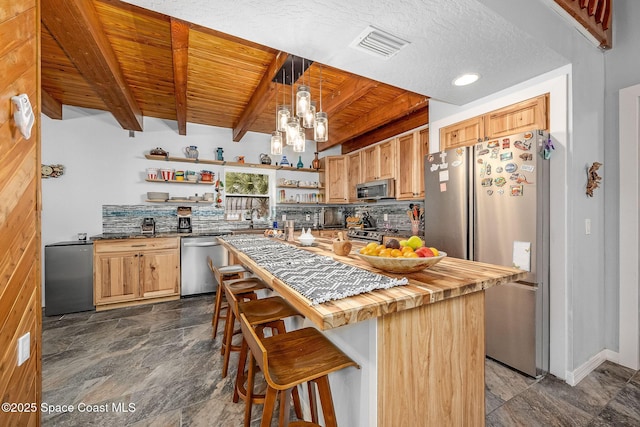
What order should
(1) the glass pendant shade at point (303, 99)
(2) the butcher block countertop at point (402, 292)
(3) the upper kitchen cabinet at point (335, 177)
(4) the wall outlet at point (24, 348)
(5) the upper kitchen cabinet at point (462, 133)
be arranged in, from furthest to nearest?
(3) the upper kitchen cabinet at point (335, 177) < (5) the upper kitchen cabinet at point (462, 133) < (1) the glass pendant shade at point (303, 99) < (4) the wall outlet at point (24, 348) < (2) the butcher block countertop at point (402, 292)

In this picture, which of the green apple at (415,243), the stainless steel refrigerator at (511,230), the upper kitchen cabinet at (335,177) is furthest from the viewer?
the upper kitchen cabinet at (335,177)

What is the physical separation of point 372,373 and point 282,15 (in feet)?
5.87

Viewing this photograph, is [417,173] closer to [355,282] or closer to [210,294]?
[355,282]

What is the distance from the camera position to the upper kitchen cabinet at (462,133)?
2.51 m

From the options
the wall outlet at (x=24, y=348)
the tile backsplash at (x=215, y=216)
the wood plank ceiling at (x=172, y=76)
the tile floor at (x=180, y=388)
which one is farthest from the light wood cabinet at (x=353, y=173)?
the wall outlet at (x=24, y=348)

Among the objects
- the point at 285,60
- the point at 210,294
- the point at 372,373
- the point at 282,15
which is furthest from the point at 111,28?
the point at 210,294

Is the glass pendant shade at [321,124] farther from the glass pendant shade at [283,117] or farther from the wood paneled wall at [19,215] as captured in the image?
the wood paneled wall at [19,215]

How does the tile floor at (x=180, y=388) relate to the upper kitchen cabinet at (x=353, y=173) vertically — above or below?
below

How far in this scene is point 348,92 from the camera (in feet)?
9.84

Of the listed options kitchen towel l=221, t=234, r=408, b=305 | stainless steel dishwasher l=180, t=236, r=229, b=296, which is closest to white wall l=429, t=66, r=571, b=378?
kitchen towel l=221, t=234, r=408, b=305

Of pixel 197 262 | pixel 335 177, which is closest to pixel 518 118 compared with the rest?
pixel 335 177

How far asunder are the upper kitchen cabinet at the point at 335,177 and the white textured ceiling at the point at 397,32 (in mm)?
→ 2988

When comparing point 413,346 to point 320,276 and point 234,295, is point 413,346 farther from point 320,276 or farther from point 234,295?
point 234,295

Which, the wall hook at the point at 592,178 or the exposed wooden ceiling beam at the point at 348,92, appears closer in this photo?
the wall hook at the point at 592,178
